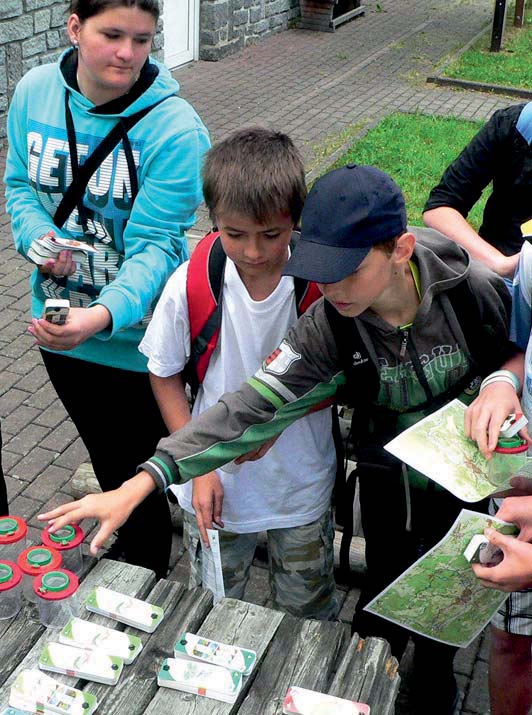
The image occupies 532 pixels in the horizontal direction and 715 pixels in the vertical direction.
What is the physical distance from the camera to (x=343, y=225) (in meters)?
2.02

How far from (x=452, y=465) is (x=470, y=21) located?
575 inches

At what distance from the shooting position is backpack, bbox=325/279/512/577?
221 cm

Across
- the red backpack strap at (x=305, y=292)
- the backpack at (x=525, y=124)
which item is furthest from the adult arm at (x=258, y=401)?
the backpack at (x=525, y=124)

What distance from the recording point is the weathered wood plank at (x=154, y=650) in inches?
77.2

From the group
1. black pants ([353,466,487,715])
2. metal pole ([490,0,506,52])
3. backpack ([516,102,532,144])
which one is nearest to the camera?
black pants ([353,466,487,715])

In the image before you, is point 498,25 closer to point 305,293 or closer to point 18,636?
point 305,293

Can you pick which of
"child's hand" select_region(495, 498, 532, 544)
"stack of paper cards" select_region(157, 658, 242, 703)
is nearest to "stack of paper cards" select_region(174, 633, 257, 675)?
"stack of paper cards" select_region(157, 658, 242, 703)

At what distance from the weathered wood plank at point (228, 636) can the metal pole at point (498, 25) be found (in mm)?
11844

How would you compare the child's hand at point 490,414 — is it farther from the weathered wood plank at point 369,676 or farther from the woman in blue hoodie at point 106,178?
the woman in blue hoodie at point 106,178

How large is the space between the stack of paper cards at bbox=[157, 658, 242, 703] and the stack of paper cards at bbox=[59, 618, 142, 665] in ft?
0.30

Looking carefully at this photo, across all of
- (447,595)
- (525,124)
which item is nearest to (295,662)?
(447,595)

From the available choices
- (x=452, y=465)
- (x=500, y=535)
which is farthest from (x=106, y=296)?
(x=500, y=535)

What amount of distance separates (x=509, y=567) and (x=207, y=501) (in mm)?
902

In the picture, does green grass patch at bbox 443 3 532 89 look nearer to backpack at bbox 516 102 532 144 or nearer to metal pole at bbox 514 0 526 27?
metal pole at bbox 514 0 526 27
